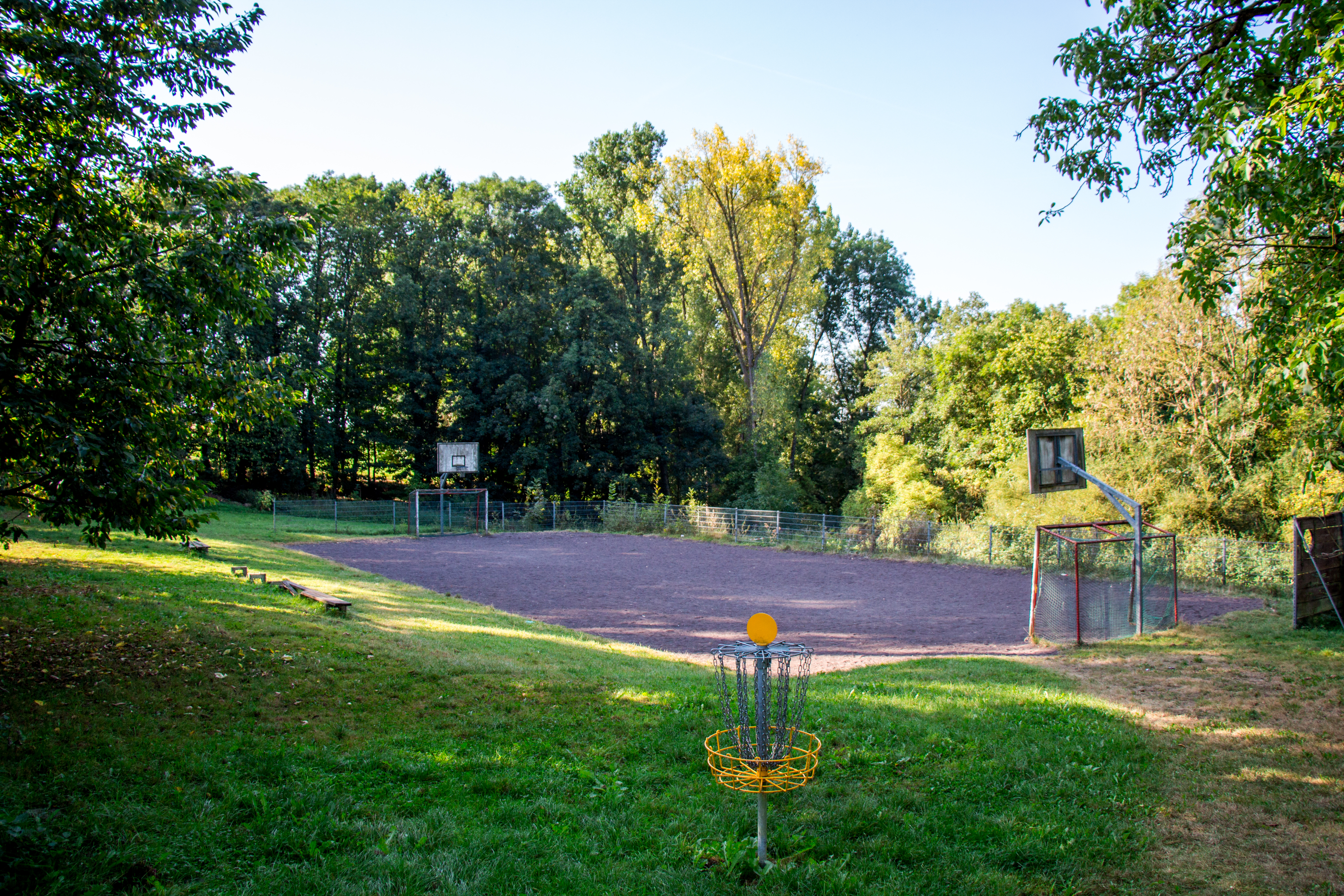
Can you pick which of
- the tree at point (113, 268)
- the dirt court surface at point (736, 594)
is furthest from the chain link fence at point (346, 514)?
the tree at point (113, 268)

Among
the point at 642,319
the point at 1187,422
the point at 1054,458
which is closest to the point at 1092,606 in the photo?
the point at 1054,458

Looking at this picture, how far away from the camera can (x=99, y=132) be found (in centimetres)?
604

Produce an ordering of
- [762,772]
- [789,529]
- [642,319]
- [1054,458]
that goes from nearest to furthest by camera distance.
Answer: [762,772], [1054,458], [789,529], [642,319]

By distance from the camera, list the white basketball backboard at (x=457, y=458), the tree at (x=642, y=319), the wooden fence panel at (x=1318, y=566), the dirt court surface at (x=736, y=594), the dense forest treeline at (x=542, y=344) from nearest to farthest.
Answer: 1. the wooden fence panel at (x=1318, y=566)
2. the dirt court surface at (x=736, y=594)
3. the white basketball backboard at (x=457, y=458)
4. the dense forest treeline at (x=542, y=344)
5. the tree at (x=642, y=319)

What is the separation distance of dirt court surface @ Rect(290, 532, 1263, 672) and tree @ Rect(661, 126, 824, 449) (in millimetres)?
14762

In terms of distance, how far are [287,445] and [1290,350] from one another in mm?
39106

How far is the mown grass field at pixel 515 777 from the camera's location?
3.79m

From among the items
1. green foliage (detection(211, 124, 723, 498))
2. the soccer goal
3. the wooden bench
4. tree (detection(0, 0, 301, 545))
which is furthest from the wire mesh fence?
tree (detection(0, 0, 301, 545))

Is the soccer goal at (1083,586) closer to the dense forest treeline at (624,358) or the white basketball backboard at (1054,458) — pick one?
the white basketball backboard at (1054,458)

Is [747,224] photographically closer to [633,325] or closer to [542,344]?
[633,325]

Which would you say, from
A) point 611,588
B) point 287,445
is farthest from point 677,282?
point 611,588

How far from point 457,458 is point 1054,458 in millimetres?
27353

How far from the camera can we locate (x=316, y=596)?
11.0 meters

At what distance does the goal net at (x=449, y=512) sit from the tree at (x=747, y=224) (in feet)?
48.4
